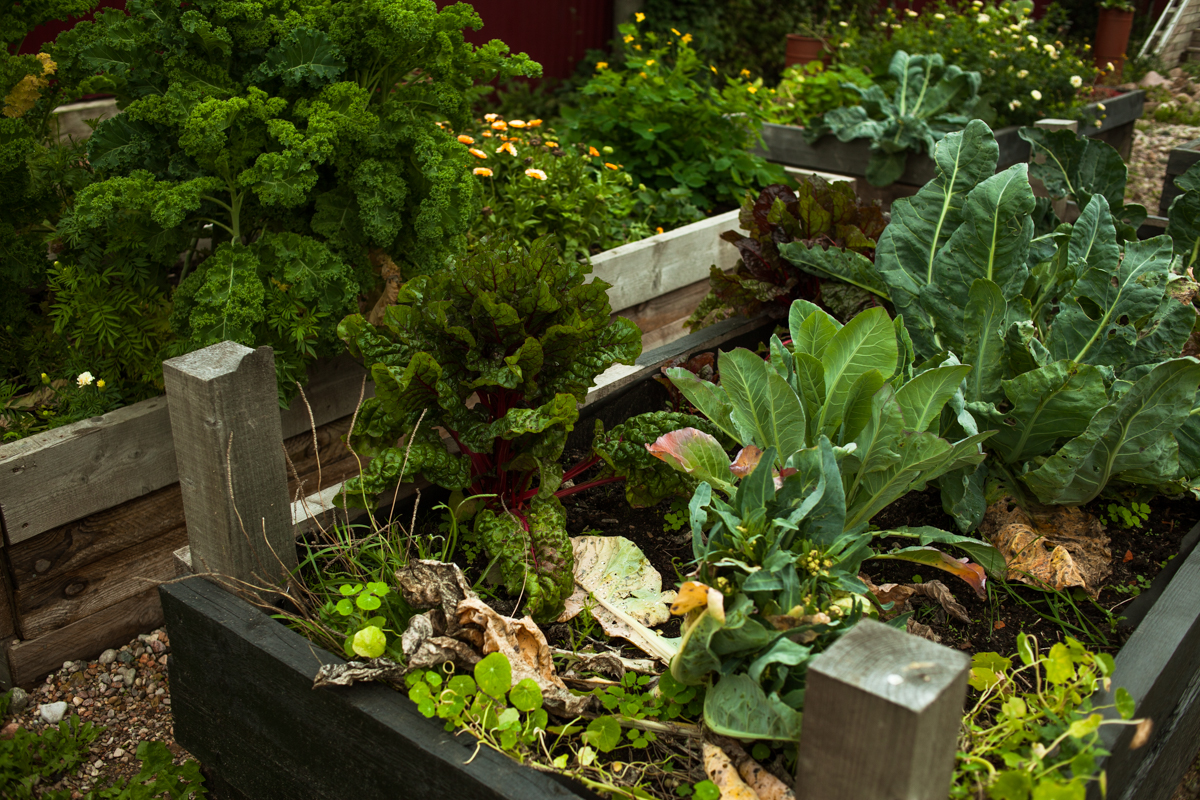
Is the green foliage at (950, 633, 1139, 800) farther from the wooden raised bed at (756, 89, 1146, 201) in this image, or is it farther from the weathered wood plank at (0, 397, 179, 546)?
the wooden raised bed at (756, 89, 1146, 201)

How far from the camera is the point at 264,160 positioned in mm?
2219

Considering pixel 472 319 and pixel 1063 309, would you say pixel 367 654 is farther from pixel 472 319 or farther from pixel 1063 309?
pixel 1063 309

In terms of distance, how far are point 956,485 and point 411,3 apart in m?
1.74

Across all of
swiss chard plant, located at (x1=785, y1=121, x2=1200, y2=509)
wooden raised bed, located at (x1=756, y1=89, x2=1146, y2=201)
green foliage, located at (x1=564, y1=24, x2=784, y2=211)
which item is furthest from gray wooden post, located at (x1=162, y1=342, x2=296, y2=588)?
wooden raised bed, located at (x1=756, y1=89, x2=1146, y2=201)

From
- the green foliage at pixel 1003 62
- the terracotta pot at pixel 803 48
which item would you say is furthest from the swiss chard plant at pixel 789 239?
the terracotta pot at pixel 803 48

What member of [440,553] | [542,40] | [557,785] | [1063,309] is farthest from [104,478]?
[542,40]

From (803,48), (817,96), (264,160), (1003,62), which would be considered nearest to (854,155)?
(817,96)

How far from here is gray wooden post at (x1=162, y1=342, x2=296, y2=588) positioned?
5.37ft

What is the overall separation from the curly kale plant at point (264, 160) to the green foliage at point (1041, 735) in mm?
1729

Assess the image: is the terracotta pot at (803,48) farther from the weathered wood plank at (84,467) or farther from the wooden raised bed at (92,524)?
the weathered wood plank at (84,467)

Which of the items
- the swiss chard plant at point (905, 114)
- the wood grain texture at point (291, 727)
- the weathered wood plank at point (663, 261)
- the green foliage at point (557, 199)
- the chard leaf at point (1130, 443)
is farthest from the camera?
the swiss chard plant at point (905, 114)

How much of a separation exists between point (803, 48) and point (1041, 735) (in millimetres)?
6842

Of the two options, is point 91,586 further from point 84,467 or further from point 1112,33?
point 1112,33

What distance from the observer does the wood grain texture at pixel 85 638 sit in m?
2.33
